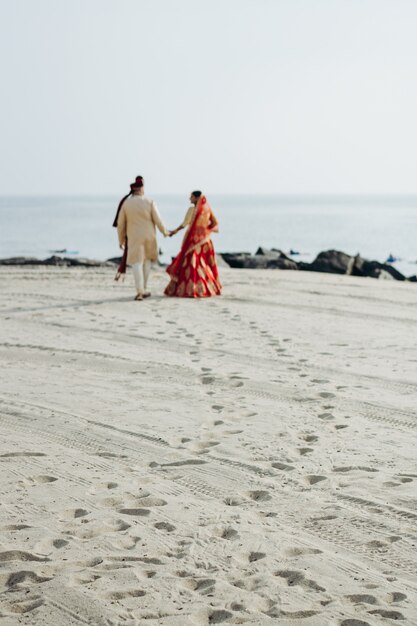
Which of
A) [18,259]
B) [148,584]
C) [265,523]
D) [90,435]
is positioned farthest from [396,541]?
[18,259]

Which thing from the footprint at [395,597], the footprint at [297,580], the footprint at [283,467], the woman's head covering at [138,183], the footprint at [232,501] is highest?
the woman's head covering at [138,183]

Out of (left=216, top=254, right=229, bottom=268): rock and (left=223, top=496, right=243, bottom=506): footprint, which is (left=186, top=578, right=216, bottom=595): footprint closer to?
(left=223, top=496, right=243, bottom=506): footprint

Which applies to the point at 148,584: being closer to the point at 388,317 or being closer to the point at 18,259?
the point at 388,317

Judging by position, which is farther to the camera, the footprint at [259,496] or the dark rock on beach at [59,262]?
the dark rock on beach at [59,262]

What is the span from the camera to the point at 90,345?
33.1 feet

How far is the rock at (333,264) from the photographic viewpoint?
22.7 m

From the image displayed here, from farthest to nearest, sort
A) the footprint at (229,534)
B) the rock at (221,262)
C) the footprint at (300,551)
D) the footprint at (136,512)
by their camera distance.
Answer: the rock at (221,262) → the footprint at (136,512) → the footprint at (229,534) → the footprint at (300,551)

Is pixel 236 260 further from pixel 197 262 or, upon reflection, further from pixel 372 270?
pixel 197 262

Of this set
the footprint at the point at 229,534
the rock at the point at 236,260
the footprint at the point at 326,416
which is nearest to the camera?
the footprint at the point at 229,534

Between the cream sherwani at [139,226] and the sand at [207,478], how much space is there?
3.14 meters

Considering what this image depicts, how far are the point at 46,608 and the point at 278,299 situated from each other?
432 inches

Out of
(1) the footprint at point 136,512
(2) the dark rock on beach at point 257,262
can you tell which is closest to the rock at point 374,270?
(2) the dark rock on beach at point 257,262

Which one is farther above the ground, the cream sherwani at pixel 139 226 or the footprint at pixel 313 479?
the cream sherwani at pixel 139 226

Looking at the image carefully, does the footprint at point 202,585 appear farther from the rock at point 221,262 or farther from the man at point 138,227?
the rock at point 221,262
